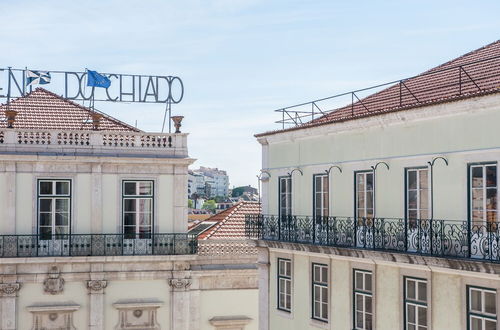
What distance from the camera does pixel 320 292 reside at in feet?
68.5

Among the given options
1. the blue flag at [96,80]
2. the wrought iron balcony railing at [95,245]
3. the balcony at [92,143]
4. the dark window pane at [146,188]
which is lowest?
the wrought iron balcony railing at [95,245]

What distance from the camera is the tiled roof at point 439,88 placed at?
16.9m

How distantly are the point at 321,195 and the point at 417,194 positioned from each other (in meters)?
3.93

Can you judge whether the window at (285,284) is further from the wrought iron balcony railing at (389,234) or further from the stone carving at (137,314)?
the stone carving at (137,314)

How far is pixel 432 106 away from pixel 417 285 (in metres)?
3.44

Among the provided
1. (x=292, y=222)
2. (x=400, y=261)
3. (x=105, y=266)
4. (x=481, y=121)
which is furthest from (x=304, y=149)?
(x=105, y=266)

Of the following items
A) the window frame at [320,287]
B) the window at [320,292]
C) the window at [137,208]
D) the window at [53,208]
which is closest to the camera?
the window frame at [320,287]

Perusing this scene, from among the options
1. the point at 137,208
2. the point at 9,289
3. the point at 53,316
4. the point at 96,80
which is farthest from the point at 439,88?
the point at 9,289

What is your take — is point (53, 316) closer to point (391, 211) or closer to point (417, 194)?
point (391, 211)

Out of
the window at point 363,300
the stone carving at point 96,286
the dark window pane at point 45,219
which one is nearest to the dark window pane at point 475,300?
the window at point 363,300

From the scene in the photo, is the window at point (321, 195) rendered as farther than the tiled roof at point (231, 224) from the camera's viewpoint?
No

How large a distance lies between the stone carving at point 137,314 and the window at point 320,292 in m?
7.68

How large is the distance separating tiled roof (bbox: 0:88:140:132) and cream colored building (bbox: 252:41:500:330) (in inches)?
294

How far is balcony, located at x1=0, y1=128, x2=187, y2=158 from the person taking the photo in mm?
26625
